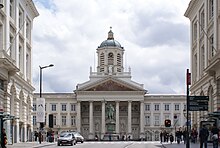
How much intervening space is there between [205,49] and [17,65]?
68.3ft

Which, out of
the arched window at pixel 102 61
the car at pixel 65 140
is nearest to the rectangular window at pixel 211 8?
the car at pixel 65 140

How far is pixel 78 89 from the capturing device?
475ft

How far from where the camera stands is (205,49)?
220 feet

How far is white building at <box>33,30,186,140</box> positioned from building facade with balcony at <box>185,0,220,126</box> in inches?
2500

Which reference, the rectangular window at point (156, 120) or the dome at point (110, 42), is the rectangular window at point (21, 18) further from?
the dome at point (110, 42)

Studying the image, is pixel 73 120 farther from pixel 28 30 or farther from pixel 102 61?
pixel 28 30

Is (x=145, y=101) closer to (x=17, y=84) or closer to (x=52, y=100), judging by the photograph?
(x=52, y=100)

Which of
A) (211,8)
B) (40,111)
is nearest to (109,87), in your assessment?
(40,111)

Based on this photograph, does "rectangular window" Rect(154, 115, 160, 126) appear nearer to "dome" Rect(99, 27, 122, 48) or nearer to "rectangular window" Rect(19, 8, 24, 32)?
"dome" Rect(99, 27, 122, 48)

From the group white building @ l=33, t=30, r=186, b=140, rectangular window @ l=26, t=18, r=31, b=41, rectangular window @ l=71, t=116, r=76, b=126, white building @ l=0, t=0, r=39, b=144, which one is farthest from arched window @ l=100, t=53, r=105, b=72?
rectangular window @ l=26, t=18, r=31, b=41

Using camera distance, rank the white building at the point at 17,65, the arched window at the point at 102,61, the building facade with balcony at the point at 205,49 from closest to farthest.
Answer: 1. the building facade with balcony at the point at 205,49
2. the white building at the point at 17,65
3. the arched window at the point at 102,61

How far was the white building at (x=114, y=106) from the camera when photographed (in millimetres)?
145000

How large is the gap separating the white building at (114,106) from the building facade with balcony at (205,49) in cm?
6351

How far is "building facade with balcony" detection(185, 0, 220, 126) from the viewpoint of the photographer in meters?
59.1
